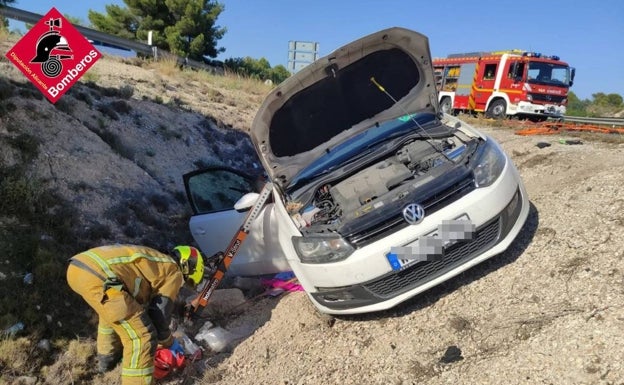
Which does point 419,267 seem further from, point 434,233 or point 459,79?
point 459,79

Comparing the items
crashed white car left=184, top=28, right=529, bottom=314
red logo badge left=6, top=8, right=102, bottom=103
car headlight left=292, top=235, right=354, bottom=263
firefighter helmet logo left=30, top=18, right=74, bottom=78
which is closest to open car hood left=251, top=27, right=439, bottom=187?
crashed white car left=184, top=28, right=529, bottom=314

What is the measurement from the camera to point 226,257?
468cm

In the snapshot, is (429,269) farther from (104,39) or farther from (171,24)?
(171,24)

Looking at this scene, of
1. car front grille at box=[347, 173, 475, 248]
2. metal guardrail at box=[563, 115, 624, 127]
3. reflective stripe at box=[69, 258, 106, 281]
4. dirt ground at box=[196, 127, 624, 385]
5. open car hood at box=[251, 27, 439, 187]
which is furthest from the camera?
metal guardrail at box=[563, 115, 624, 127]

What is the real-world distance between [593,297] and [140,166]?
6.82m

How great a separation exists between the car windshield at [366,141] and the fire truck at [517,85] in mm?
10088

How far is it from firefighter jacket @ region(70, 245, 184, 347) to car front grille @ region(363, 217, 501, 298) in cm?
145

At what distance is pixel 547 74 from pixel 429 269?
14089 mm

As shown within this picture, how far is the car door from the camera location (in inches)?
195

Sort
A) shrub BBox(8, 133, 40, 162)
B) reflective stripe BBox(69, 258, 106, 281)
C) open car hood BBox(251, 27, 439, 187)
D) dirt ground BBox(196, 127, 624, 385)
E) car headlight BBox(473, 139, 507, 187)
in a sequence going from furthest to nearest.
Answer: shrub BBox(8, 133, 40, 162)
open car hood BBox(251, 27, 439, 187)
car headlight BBox(473, 139, 507, 187)
reflective stripe BBox(69, 258, 106, 281)
dirt ground BBox(196, 127, 624, 385)

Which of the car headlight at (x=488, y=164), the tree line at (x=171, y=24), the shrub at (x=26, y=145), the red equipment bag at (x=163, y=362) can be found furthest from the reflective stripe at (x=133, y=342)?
the tree line at (x=171, y=24)

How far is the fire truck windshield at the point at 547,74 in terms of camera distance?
1524 centimetres

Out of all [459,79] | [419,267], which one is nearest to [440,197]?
[419,267]

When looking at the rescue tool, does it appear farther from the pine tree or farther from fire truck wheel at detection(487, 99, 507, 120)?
the pine tree
